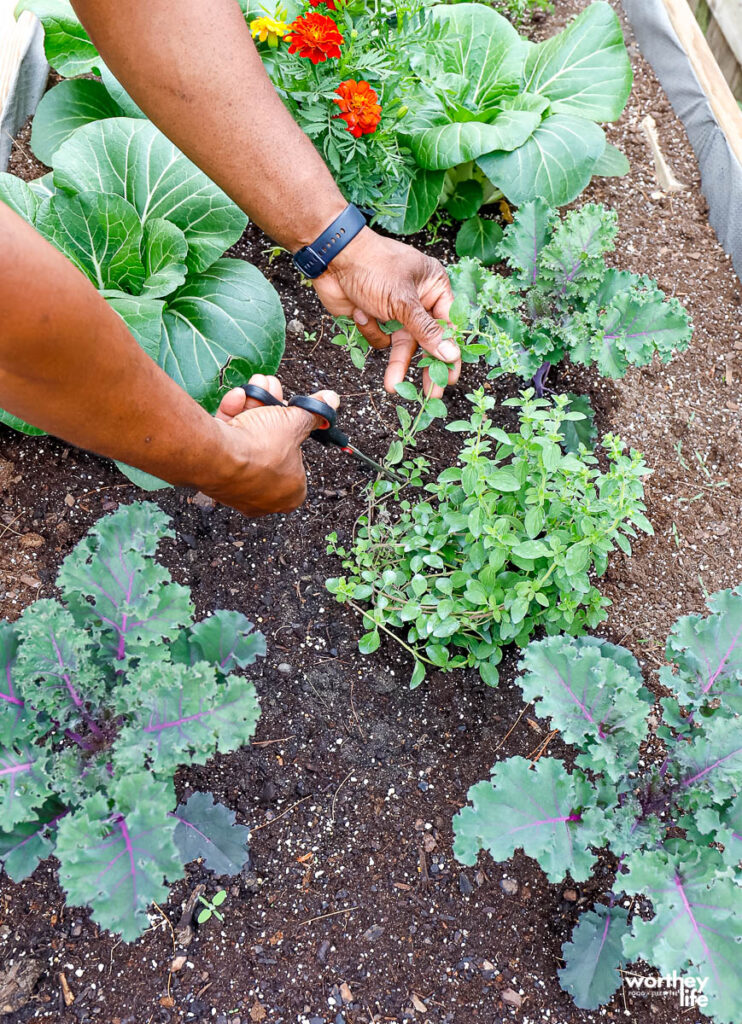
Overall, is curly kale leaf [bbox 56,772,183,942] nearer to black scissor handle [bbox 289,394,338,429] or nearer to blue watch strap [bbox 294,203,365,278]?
black scissor handle [bbox 289,394,338,429]

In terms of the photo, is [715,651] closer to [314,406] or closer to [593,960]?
[593,960]

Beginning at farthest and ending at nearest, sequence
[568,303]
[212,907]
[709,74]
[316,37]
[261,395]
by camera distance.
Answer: [709,74]
[568,303]
[316,37]
[261,395]
[212,907]

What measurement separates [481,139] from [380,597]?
1.45m

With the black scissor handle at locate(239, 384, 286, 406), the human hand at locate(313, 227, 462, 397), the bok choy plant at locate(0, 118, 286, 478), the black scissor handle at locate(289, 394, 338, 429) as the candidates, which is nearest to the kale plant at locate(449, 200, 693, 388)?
the human hand at locate(313, 227, 462, 397)

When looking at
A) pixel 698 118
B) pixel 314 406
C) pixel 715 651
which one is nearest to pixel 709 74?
pixel 698 118

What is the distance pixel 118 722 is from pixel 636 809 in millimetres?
1113

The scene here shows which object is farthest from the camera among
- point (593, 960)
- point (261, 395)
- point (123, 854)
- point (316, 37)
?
point (316, 37)

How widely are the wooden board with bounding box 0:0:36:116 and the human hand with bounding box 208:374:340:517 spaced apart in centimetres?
155

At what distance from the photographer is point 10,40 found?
8.59 ft

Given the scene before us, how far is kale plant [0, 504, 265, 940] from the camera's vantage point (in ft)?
4.36

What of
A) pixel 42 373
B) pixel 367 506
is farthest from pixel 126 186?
pixel 42 373

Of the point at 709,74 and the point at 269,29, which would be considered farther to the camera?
the point at 709,74

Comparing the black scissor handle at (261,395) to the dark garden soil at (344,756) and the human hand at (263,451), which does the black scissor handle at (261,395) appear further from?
the dark garden soil at (344,756)

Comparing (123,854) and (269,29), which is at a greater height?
(269,29)
